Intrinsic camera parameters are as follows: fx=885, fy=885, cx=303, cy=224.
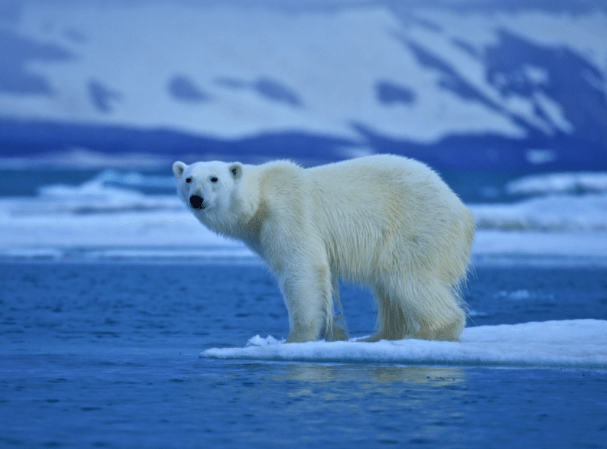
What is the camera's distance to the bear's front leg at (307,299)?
21.1 ft

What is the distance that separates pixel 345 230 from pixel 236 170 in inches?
37.3

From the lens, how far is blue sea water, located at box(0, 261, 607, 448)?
3.98 metres

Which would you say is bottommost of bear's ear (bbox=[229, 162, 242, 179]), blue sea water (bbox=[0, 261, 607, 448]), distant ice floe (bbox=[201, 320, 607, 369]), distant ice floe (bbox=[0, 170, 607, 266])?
blue sea water (bbox=[0, 261, 607, 448])

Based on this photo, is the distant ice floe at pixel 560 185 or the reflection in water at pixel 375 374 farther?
the distant ice floe at pixel 560 185

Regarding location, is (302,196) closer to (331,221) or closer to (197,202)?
(331,221)

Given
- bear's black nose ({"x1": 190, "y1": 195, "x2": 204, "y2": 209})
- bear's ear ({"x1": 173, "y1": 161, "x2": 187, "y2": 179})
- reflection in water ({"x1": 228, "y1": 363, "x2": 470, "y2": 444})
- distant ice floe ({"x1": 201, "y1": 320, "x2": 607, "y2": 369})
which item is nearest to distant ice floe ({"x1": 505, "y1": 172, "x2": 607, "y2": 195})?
distant ice floe ({"x1": 201, "y1": 320, "x2": 607, "y2": 369})

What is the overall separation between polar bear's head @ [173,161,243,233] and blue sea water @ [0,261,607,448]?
3.32 feet

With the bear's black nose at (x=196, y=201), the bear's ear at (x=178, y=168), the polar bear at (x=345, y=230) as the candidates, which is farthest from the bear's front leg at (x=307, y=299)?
the bear's ear at (x=178, y=168)

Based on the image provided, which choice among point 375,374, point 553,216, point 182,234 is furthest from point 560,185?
point 375,374

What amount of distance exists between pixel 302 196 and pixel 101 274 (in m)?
6.87

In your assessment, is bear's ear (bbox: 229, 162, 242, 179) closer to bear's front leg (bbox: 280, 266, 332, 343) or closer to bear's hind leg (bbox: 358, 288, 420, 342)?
bear's front leg (bbox: 280, 266, 332, 343)

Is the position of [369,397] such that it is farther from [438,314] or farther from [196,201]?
[196,201]

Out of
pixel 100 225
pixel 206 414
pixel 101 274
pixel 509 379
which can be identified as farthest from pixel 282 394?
pixel 100 225

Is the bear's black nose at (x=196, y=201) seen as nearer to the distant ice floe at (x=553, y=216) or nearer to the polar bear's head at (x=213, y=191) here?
the polar bear's head at (x=213, y=191)
